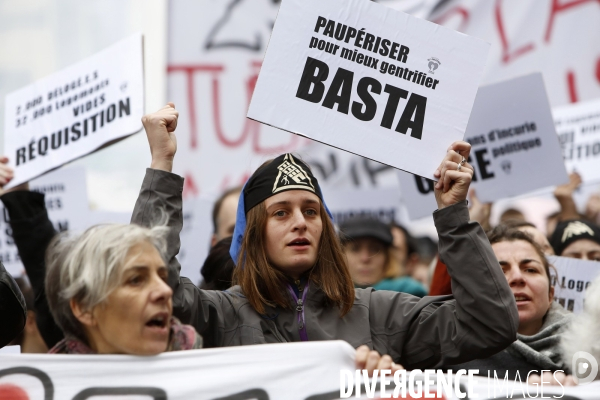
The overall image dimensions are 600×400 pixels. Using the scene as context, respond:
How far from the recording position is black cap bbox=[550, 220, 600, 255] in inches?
181

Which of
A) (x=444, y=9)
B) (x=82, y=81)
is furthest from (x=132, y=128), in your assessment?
(x=444, y=9)

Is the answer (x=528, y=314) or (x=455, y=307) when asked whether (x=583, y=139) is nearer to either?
(x=528, y=314)

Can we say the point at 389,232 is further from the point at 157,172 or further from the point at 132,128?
the point at 157,172

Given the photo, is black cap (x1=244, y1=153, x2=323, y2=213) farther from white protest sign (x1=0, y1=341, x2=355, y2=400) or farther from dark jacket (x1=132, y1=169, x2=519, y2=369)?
white protest sign (x1=0, y1=341, x2=355, y2=400)

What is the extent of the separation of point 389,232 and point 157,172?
8.88ft

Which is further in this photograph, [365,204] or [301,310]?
[365,204]

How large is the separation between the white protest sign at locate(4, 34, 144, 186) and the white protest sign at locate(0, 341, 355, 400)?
5.27ft

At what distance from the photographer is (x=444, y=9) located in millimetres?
7414

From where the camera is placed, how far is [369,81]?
3.20 meters

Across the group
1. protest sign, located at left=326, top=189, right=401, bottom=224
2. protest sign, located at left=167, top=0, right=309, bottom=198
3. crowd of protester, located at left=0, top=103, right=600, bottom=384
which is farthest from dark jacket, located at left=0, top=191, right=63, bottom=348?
protest sign, located at left=167, top=0, right=309, bottom=198

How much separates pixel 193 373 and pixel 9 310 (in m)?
→ 0.78

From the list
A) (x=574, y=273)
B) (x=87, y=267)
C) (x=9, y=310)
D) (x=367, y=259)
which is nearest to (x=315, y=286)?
(x=87, y=267)

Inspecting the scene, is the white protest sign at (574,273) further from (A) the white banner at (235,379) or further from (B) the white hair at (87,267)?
(B) the white hair at (87,267)

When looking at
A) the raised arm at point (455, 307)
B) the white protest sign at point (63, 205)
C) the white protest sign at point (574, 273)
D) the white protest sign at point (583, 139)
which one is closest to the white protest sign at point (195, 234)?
the white protest sign at point (63, 205)
